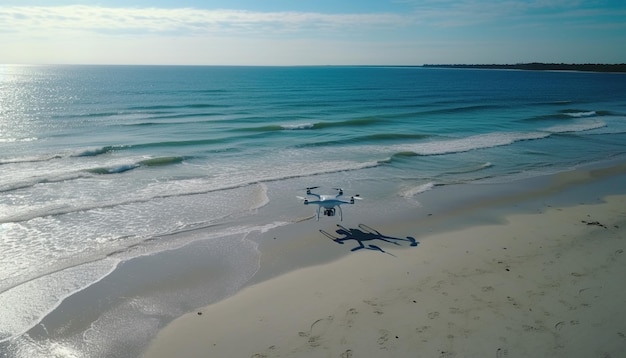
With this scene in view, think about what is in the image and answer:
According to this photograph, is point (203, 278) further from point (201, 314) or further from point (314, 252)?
point (314, 252)

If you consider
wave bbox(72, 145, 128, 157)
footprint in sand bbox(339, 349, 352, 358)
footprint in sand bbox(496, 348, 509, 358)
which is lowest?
footprint in sand bbox(339, 349, 352, 358)

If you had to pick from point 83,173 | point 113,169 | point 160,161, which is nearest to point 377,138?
point 160,161

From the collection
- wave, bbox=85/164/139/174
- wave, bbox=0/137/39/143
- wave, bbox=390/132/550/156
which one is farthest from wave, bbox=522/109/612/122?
wave, bbox=0/137/39/143

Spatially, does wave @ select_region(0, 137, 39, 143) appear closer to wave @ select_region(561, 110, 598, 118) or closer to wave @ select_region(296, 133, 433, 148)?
wave @ select_region(296, 133, 433, 148)

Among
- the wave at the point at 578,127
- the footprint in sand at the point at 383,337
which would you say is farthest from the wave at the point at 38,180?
the wave at the point at 578,127

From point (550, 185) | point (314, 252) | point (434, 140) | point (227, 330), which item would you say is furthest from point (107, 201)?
point (434, 140)

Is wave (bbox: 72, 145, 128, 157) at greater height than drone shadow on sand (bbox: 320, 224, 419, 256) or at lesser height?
greater

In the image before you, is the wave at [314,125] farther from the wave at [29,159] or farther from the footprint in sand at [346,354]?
the footprint in sand at [346,354]
